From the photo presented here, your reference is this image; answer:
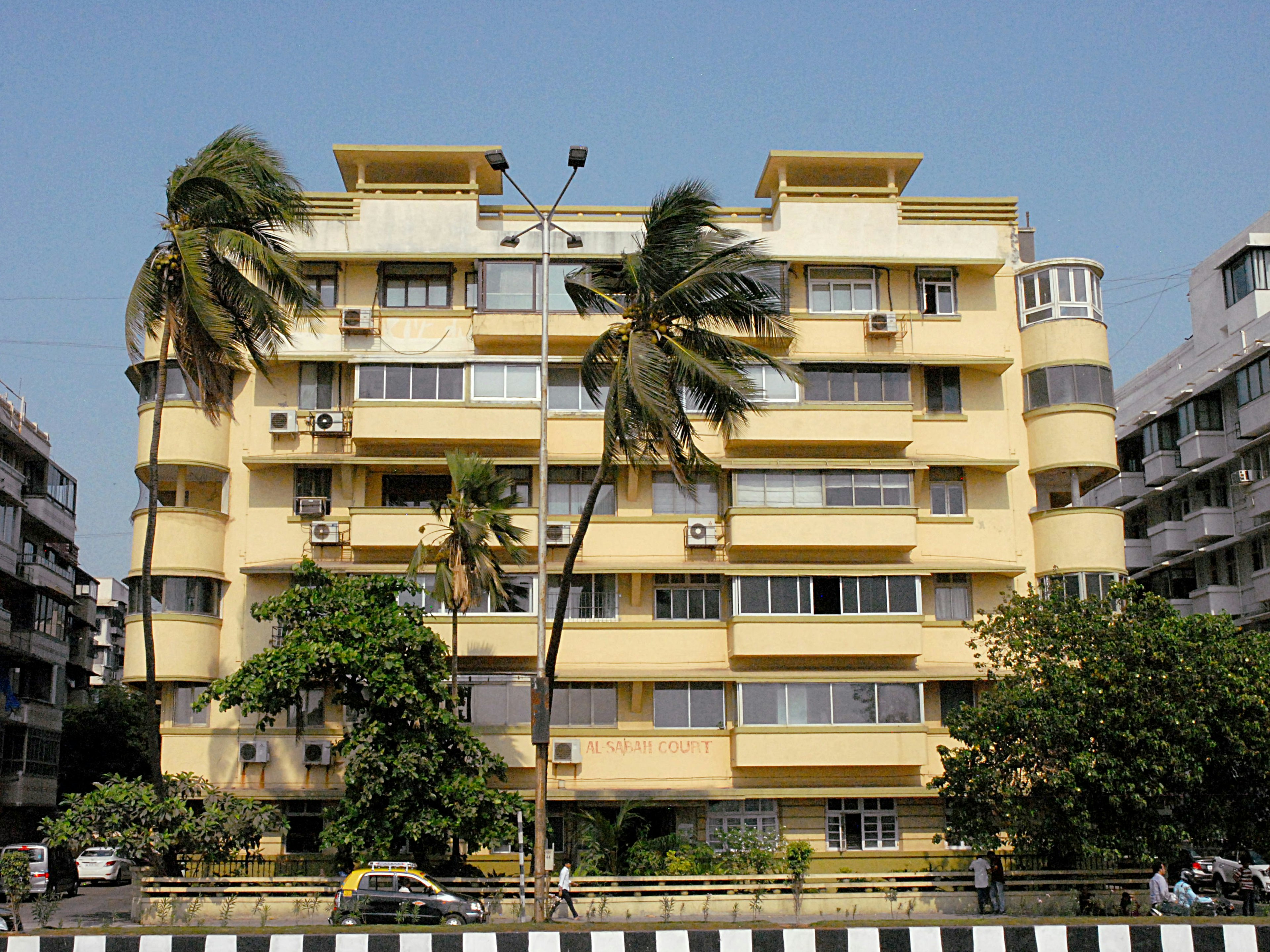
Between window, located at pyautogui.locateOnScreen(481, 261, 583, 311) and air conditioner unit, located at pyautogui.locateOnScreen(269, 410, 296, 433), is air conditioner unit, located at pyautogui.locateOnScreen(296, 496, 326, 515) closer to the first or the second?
air conditioner unit, located at pyautogui.locateOnScreen(269, 410, 296, 433)

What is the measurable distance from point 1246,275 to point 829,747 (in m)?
27.5

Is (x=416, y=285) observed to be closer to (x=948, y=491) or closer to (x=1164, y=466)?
(x=948, y=491)

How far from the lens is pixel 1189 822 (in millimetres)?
30953

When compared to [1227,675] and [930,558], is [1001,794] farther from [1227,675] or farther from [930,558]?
[930,558]

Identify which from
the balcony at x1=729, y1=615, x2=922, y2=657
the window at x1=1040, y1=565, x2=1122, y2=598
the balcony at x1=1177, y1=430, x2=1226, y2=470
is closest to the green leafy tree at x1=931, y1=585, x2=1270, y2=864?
the balcony at x1=729, y1=615, x2=922, y2=657

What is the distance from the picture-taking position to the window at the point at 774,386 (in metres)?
38.8

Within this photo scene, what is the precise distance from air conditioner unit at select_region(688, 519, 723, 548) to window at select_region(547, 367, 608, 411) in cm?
446

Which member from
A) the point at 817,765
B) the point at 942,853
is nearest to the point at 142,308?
the point at 817,765

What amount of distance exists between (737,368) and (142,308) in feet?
44.0

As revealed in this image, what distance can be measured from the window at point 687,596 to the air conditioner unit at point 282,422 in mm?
11138

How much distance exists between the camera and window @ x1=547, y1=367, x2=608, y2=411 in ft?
128

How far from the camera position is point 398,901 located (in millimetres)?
28172

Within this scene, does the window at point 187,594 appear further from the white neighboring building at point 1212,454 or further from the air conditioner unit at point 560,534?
the white neighboring building at point 1212,454

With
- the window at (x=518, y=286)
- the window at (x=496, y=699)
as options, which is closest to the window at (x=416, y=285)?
the window at (x=518, y=286)
